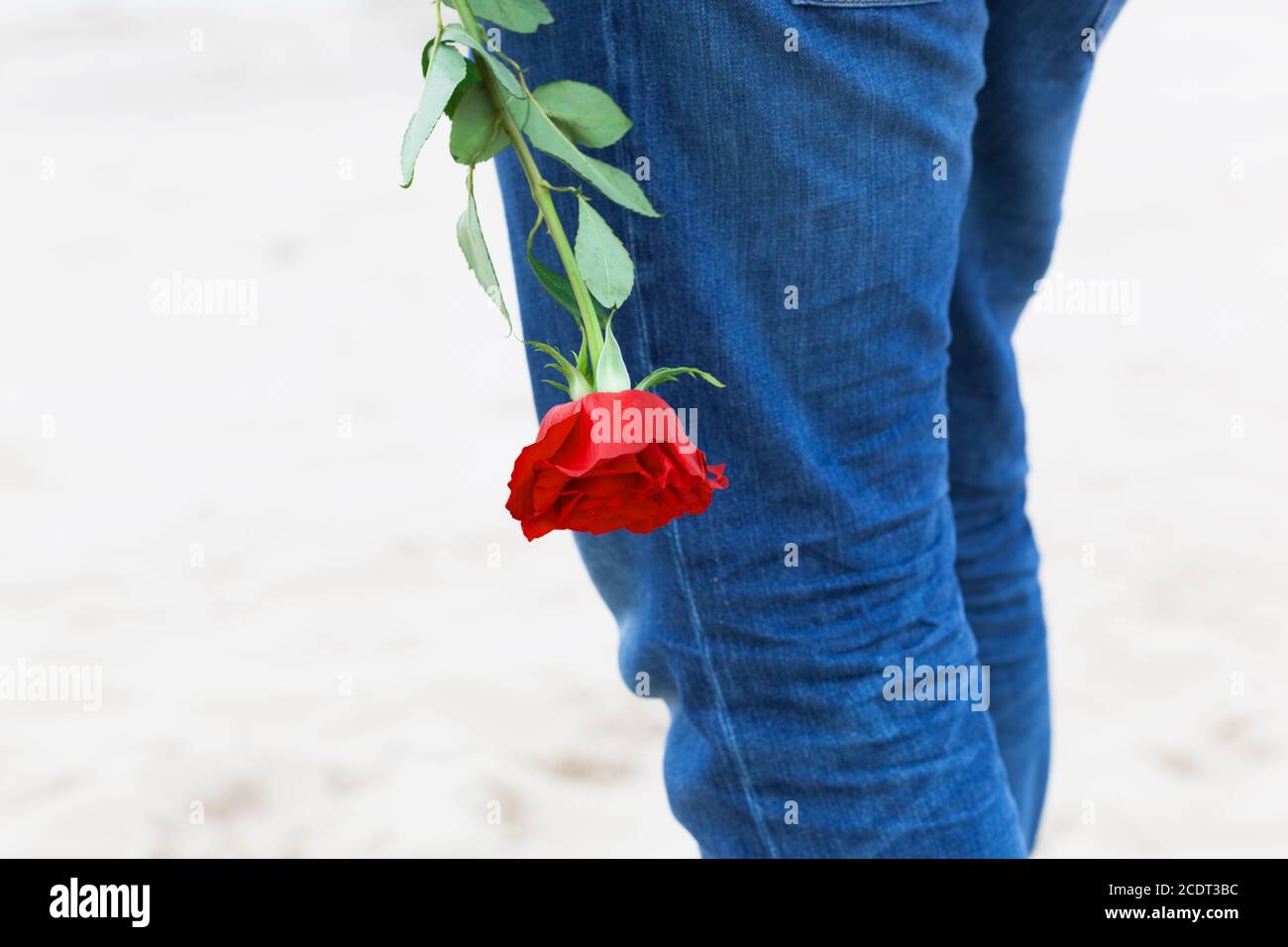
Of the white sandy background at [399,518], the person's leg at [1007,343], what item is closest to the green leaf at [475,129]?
the person's leg at [1007,343]

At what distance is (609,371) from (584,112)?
0.10 metres

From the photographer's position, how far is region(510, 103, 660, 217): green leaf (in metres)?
0.47

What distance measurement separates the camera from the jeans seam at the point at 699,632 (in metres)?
0.56

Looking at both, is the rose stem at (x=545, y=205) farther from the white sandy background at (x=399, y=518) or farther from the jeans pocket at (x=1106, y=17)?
the white sandy background at (x=399, y=518)

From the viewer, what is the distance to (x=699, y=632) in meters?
0.60

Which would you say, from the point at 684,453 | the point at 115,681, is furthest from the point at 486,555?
the point at 684,453

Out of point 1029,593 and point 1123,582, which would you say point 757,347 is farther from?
point 1123,582

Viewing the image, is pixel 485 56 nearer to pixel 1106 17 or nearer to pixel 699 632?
pixel 699 632

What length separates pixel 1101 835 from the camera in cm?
122

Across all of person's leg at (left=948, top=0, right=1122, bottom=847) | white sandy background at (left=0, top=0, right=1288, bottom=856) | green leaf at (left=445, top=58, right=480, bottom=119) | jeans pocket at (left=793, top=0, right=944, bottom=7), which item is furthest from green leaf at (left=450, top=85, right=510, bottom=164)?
white sandy background at (left=0, top=0, right=1288, bottom=856)

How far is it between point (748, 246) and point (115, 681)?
42.1 inches
